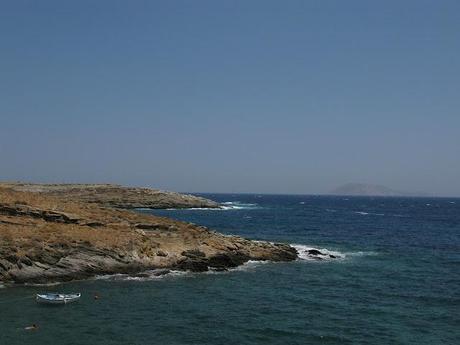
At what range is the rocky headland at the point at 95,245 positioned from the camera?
163ft

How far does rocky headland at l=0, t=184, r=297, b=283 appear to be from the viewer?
49688 mm

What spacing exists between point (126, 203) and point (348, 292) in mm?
115619

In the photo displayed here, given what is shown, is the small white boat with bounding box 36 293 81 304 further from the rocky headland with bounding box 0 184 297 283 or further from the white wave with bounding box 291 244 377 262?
→ the white wave with bounding box 291 244 377 262

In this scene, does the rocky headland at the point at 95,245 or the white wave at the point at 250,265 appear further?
the white wave at the point at 250,265

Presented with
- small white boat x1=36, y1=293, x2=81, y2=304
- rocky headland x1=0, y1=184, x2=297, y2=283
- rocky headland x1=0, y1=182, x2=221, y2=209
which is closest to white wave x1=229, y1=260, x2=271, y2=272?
Result: rocky headland x1=0, y1=184, x2=297, y2=283

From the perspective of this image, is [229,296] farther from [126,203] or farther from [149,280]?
[126,203]

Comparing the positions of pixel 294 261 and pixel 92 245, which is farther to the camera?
pixel 294 261

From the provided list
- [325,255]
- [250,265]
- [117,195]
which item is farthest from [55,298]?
[117,195]

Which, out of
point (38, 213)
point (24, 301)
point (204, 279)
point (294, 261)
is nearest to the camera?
point (24, 301)

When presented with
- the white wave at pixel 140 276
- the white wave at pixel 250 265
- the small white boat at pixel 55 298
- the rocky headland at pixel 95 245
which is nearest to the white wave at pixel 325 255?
the rocky headland at pixel 95 245

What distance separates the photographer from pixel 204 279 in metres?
52.1

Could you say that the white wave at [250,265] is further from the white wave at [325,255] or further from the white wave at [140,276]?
the white wave at [140,276]

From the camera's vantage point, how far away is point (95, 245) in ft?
176

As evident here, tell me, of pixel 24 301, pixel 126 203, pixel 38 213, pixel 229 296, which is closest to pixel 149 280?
pixel 229 296
